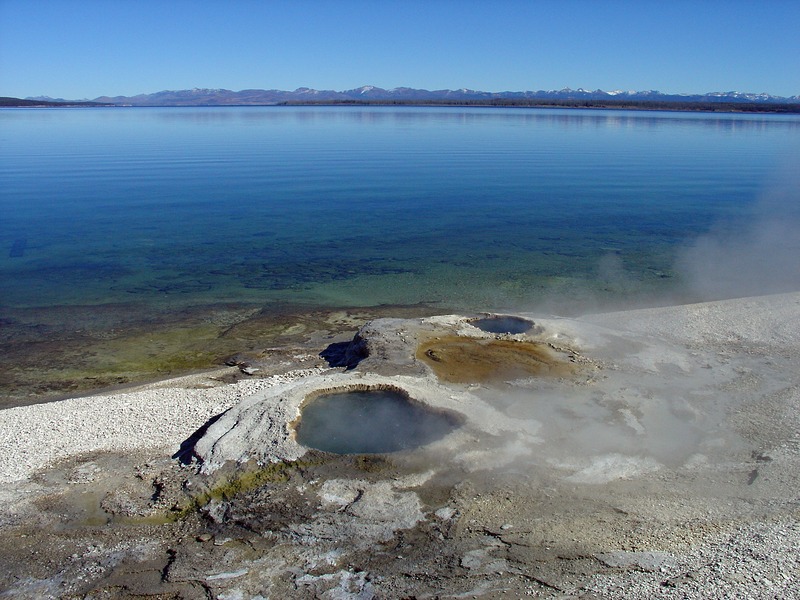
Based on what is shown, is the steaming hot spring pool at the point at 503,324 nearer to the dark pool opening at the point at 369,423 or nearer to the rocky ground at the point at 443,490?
the rocky ground at the point at 443,490

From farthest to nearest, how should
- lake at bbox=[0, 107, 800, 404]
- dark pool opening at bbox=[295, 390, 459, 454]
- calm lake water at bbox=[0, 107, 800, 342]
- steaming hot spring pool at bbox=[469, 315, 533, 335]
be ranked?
calm lake water at bbox=[0, 107, 800, 342], lake at bbox=[0, 107, 800, 404], steaming hot spring pool at bbox=[469, 315, 533, 335], dark pool opening at bbox=[295, 390, 459, 454]

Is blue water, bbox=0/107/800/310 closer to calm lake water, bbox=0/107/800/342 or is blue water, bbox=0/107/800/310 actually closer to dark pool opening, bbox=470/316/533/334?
calm lake water, bbox=0/107/800/342

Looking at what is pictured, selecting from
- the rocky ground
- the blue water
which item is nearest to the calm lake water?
the blue water

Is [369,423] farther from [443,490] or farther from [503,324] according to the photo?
[503,324]

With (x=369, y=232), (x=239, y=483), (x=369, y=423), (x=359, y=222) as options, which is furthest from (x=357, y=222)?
(x=239, y=483)

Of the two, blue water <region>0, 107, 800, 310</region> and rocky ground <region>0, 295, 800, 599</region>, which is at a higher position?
blue water <region>0, 107, 800, 310</region>

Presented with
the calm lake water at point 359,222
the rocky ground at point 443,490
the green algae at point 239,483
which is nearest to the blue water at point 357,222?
the calm lake water at point 359,222

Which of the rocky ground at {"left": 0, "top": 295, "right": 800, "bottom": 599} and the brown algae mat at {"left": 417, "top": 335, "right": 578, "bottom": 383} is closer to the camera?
the rocky ground at {"left": 0, "top": 295, "right": 800, "bottom": 599}
